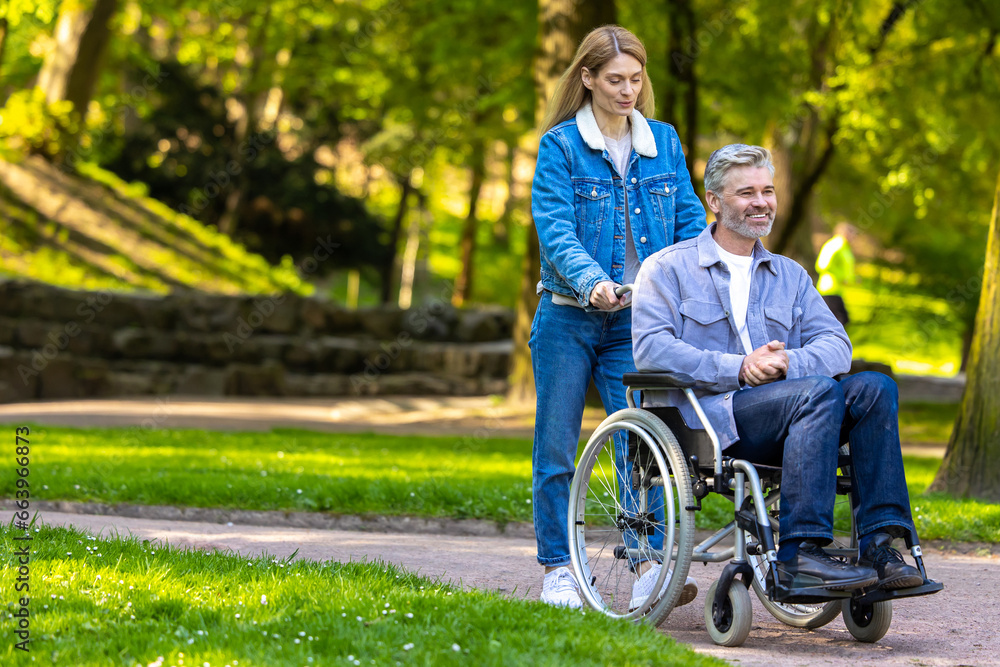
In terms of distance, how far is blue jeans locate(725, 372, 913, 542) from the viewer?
10.9ft

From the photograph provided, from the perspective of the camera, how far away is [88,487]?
6.43 meters

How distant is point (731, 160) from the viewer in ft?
12.2

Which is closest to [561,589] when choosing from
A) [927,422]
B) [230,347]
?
[927,422]

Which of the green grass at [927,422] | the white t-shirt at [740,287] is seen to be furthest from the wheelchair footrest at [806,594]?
the green grass at [927,422]

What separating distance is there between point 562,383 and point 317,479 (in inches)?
129

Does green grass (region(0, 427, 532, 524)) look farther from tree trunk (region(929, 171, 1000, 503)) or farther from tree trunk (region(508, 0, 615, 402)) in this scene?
tree trunk (region(508, 0, 615, 402))

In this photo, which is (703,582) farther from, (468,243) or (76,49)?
(468,243)

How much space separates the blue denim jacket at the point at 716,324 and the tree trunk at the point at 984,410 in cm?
336

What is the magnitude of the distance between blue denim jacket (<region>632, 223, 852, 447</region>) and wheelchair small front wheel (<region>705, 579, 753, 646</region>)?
471mm

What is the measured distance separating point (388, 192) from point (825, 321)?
115 feet

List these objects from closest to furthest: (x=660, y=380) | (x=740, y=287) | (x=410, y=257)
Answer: (x=660, y=380) → (x=740, y=287) → (x=410, y=257)

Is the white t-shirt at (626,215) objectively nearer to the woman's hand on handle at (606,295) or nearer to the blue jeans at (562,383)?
the blue jeans at (562,383)

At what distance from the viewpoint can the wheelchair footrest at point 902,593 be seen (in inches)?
129

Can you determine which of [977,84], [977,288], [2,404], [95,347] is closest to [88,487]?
[2,404]
